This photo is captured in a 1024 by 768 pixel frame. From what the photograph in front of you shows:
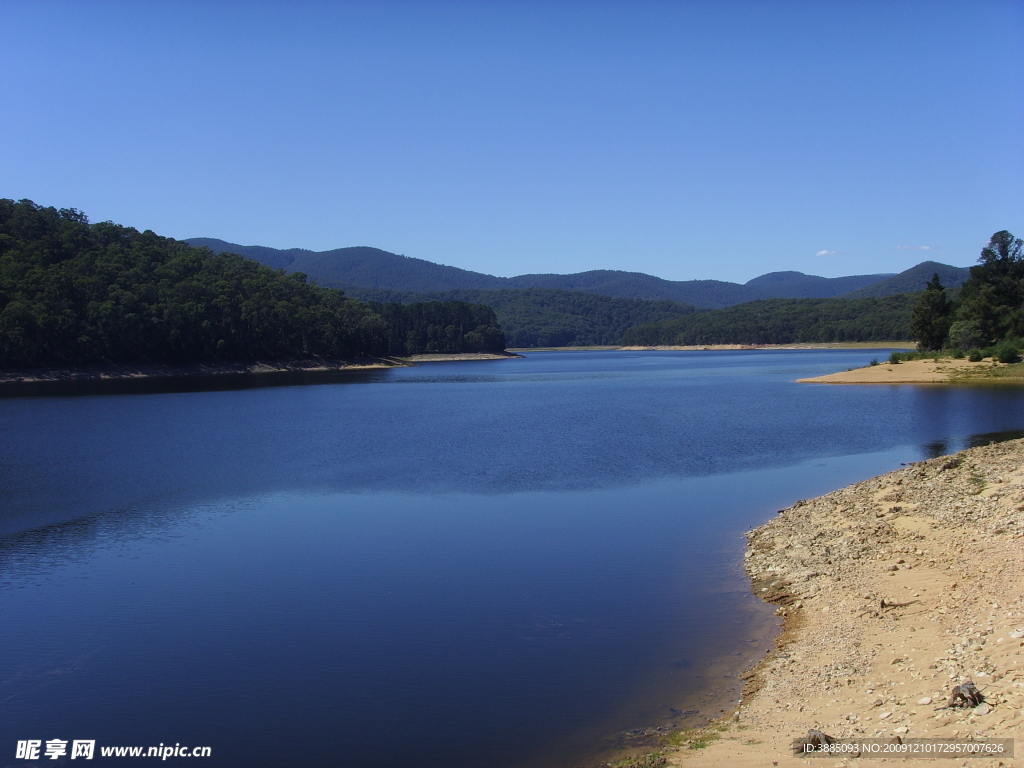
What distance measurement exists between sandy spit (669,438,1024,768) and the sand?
39799 mm

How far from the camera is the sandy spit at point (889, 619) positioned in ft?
20.7

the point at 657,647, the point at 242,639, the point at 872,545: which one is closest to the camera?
the point at 657,647

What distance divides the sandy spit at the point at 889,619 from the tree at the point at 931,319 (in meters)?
54.0

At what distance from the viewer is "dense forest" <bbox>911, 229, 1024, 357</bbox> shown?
58531 millimetres

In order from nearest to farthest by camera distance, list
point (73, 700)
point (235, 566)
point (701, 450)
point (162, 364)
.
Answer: point (73, 700)
point (235, 566)
point (701, 450)
point (162, 364)

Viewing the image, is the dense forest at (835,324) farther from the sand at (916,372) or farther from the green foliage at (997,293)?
the sand at (916,372)

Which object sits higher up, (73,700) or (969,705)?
(969,705)

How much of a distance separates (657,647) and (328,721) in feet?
12.9

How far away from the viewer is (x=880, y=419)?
109ft

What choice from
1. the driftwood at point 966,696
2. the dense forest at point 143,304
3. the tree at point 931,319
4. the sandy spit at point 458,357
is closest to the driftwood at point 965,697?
the driftwood at point 966,696

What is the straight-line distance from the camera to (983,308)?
193 ft

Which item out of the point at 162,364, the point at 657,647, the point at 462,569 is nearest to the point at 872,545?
the point at 657,647

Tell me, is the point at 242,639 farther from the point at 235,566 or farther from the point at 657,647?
the point at 657,647

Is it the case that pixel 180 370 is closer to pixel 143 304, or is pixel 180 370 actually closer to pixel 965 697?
pixel 143 304
